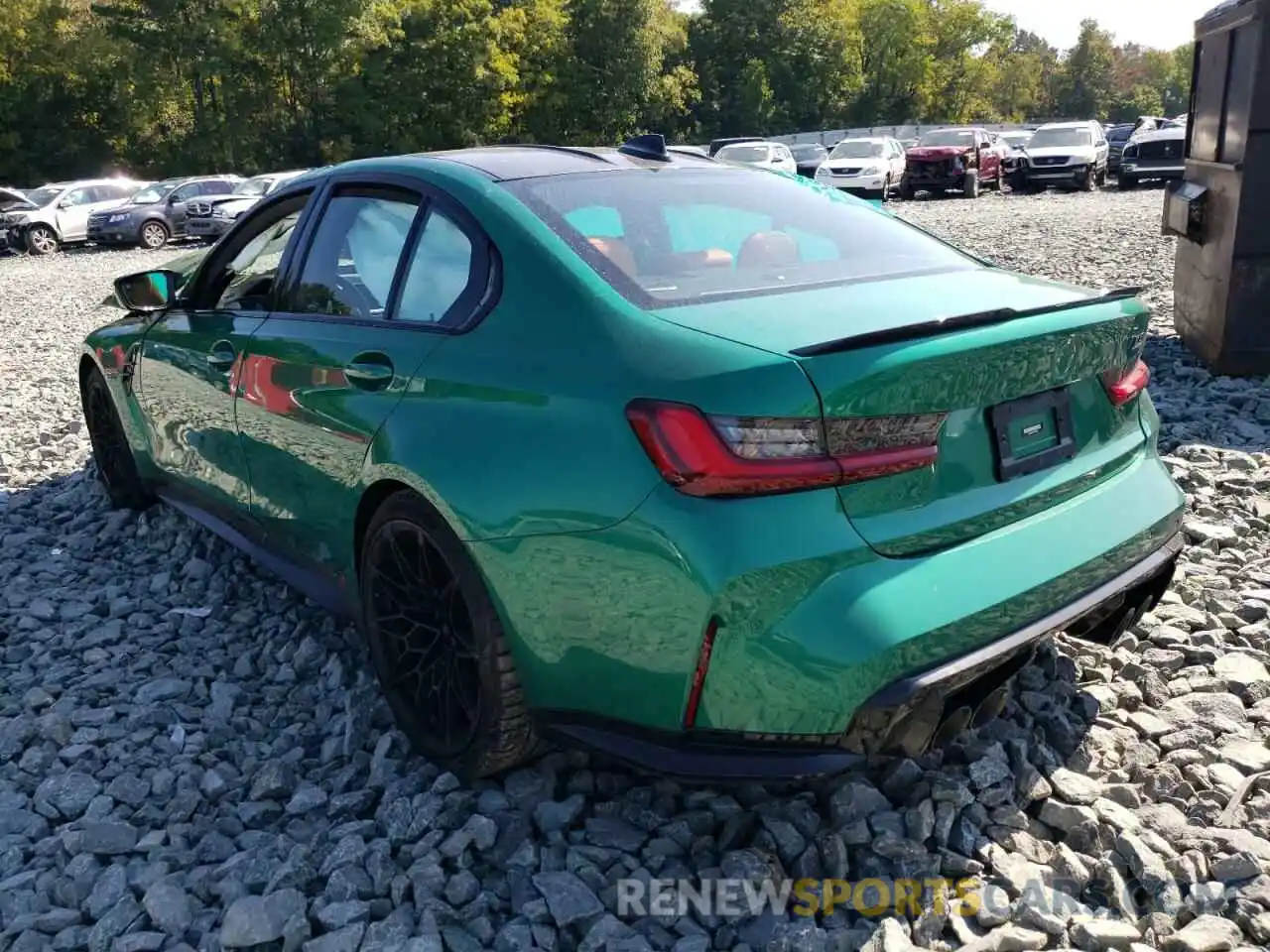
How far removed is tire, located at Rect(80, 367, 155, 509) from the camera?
17.1 feet

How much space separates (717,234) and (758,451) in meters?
1.10

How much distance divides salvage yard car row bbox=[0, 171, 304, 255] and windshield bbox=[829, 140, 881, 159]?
1348 cm

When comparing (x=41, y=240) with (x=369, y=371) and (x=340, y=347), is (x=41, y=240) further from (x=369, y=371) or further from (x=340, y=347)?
(x=369, y=371)

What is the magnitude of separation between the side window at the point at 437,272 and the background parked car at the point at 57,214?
25424 millimetres

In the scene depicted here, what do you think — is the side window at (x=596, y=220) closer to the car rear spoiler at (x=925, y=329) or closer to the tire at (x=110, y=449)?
the car rear spoiler at (x=925, y=329)

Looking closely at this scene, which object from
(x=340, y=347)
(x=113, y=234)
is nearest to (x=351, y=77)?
(x=113, y=234)

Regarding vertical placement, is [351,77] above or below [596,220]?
above

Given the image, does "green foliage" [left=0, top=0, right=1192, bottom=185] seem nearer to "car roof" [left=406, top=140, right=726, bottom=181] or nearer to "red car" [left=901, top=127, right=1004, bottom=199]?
"red car" [left=901, top=127, right=1004, bottom=199]

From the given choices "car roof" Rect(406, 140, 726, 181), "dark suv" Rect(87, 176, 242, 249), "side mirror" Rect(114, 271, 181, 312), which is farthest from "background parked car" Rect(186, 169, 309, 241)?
"car roof" Rect(406, 140, 726, 181)

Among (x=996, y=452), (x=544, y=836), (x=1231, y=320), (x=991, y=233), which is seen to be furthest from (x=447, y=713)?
(x=991, y=233)

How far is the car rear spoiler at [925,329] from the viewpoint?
2.19 m

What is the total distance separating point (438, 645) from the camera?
9.33 feet

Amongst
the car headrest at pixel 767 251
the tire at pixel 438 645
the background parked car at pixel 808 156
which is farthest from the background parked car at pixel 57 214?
the car headrest at pixel 767 251

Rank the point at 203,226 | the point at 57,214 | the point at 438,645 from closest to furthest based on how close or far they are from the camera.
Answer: the point at 438,645, the point at 203,226, the point at 57,214
